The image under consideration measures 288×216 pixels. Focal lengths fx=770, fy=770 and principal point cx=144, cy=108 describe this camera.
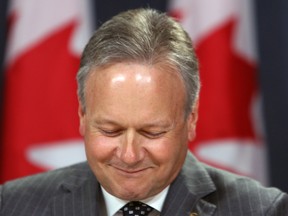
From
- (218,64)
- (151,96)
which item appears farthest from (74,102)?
(151,96)

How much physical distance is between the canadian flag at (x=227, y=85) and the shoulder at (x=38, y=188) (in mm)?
928

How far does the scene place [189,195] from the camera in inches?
82.9

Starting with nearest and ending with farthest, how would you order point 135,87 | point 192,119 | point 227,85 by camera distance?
1. point 135,87
2. point 192,119
3. point 227,85

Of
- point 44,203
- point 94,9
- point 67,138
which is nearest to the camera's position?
point 44,203

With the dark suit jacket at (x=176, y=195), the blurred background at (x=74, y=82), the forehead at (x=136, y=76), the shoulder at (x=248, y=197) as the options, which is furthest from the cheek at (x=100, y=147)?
the blurred background at (x=74, y=82)

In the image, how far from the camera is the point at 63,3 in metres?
3.17

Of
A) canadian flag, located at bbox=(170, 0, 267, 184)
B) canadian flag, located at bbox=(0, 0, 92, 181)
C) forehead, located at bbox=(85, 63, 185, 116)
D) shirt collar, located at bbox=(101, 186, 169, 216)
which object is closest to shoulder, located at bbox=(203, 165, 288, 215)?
shirt collar, located at bbox=(101, 186, 169, 216)

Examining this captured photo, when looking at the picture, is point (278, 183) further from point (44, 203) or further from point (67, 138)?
point (44, 203)

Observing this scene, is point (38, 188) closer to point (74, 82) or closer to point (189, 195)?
point (189, 195)

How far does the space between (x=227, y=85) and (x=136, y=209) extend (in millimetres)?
1167

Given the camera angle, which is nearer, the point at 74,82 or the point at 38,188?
the point at 38,188

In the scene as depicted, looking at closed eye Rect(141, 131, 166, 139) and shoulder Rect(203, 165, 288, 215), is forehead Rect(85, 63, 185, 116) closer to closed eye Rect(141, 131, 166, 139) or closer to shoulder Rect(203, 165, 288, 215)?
closed eye Rect(141, 131, 166, 139)

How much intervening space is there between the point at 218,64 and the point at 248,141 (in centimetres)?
33

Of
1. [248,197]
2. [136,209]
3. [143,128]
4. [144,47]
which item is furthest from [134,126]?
[248,197]
